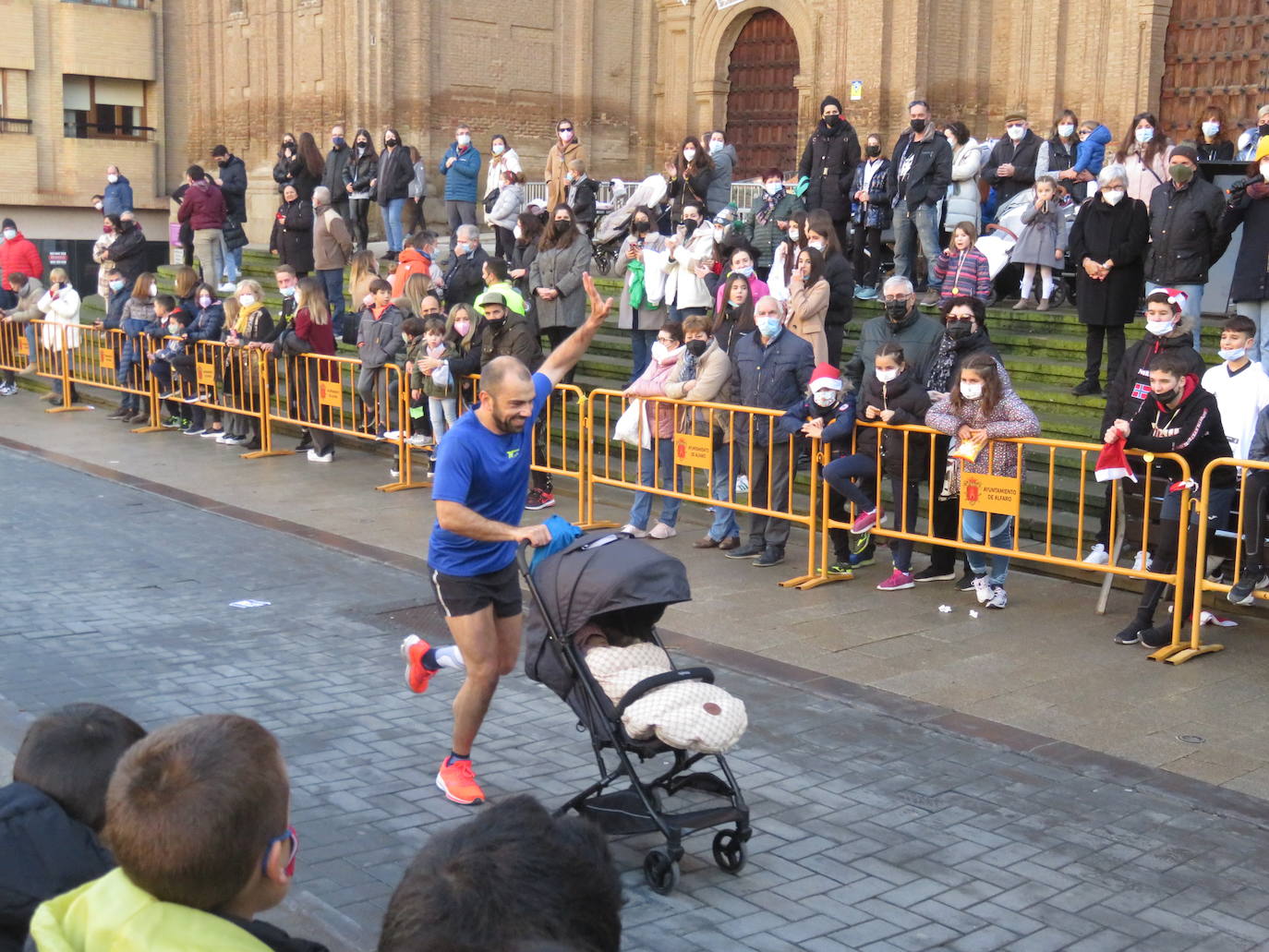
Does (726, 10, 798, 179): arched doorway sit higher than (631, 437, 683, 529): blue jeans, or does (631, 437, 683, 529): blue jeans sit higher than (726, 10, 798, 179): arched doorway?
(726, 10, 798, 179): arched doorway

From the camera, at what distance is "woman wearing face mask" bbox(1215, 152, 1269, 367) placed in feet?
39.8

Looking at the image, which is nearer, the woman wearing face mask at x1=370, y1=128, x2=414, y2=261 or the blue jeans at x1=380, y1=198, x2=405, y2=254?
the woman wearing face mask at x1=370, y1=128, x2=414, y2=261

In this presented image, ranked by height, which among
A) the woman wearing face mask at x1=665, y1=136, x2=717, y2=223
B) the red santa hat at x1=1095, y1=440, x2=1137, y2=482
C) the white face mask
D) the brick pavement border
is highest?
the woman wearing face mask at x1=665, y1=136, x2=717, y2=223

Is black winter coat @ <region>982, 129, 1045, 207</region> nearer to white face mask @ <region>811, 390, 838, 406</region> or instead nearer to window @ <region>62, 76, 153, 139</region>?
white face mask @ <region>811, 390, 838, 406</region>

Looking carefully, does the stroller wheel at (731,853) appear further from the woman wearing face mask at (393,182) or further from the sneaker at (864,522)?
the woman wearing face mask at (393,182)

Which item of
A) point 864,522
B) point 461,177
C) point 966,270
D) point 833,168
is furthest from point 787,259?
point 461,177

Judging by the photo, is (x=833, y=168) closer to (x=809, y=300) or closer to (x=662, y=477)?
(x=809, y=300)

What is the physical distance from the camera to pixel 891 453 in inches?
408

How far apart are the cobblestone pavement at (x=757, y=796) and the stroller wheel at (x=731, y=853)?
0.04 m

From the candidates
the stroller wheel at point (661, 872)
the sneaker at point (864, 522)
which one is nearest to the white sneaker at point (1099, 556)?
the sneaker at point (864, 522)

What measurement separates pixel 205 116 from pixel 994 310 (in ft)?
71.1

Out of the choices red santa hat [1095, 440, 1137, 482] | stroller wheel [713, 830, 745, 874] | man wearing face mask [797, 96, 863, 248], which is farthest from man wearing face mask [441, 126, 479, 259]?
stroller wheel [713, 830, 745, 874]

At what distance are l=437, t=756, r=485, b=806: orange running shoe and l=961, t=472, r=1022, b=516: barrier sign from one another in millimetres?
4349

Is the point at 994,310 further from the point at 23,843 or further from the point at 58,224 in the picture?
the point at 58,224
